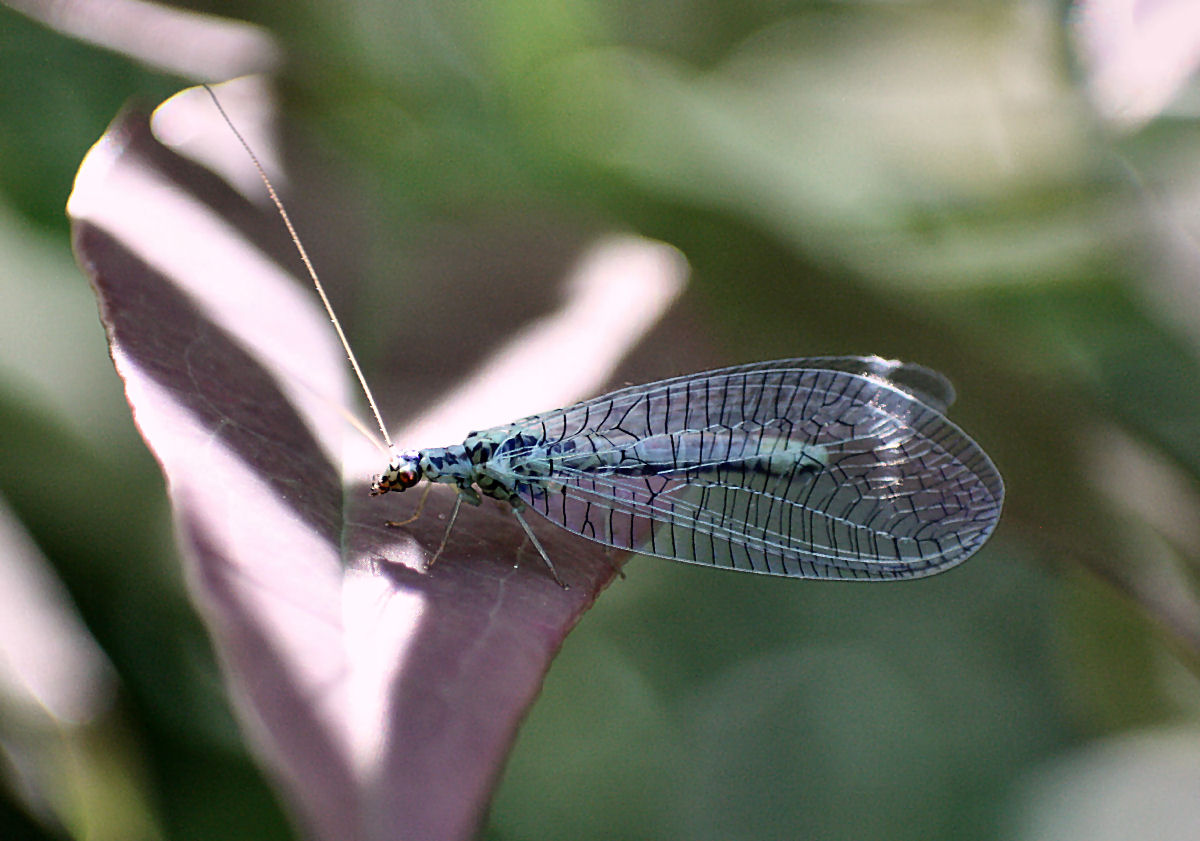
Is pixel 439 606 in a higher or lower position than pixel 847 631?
lower

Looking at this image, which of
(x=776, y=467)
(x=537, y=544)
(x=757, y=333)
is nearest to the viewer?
(x=537, y=544)

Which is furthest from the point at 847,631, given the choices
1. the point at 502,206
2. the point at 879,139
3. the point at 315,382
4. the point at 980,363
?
the point at 315,382

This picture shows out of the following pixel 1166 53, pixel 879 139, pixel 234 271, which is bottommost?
pixel 234 271

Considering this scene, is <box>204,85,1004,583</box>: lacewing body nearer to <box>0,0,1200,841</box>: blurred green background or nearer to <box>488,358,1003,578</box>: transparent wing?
<box>488,358,1003,578</box>: transparent wing

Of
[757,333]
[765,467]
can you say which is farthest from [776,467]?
[757,333]

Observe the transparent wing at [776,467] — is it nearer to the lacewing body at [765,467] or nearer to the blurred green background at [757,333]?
the lacewing body at [765,467]

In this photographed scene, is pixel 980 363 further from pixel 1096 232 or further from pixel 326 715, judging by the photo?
pixel 326 715

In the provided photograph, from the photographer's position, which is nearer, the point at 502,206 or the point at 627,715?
the point at 502,206

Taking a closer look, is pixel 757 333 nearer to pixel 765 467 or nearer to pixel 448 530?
pixel 765 467
